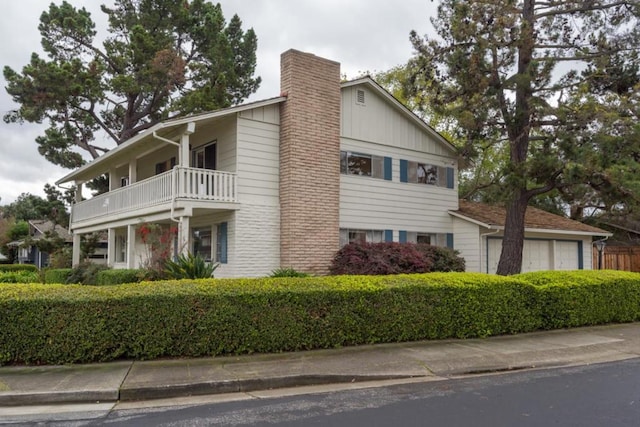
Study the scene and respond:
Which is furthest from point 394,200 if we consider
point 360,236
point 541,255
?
point 541,255

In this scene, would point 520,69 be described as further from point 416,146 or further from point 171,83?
point 171,83

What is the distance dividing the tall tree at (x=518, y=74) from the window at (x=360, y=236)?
422 cm

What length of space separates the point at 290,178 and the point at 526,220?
1059 cm

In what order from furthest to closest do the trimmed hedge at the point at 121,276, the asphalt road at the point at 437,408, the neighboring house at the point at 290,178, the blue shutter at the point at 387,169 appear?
1. the blue shutter at the point at 387,169
2. the neighboring house at the point at 290,178
3. the trimmed hedge at the point at 121,276
4. the asphalt road at the point at 437,408

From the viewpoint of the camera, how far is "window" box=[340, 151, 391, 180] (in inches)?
671

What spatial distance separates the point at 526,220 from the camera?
20.3 metres

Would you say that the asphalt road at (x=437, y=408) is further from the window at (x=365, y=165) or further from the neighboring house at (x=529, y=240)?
the neighboring house at (x=529, y=240)

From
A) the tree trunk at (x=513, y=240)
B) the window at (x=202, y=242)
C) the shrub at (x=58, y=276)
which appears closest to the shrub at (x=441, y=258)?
the tree trunk at (x=513, y=240)

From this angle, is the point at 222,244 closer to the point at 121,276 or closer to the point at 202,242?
the point at 202,242

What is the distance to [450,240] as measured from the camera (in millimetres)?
19781

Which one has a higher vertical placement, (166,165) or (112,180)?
(166,165)

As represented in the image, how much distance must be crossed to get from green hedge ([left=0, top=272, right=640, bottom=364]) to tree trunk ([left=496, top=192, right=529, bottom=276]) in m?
6.42

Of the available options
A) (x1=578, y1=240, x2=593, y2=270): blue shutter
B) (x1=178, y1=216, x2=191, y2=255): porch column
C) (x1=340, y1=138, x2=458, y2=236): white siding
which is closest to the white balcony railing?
(x1=178, y1=216, x2=191, y2=255): porch column

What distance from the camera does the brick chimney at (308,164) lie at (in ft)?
49.7
